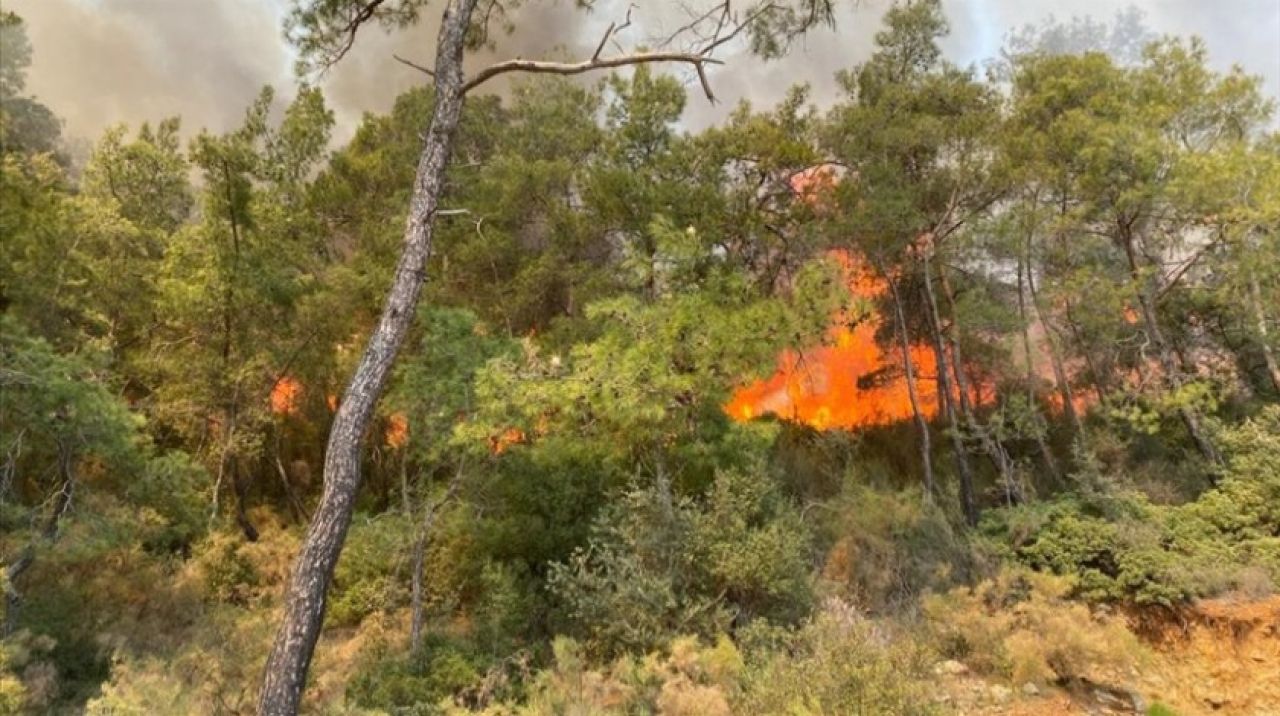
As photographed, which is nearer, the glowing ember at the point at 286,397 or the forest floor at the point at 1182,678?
the forest floor at the point at 1182,678

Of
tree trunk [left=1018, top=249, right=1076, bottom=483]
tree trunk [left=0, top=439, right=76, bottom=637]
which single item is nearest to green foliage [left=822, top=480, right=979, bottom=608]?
tree trunk [left=1018, top=249, right=1076, bottom=483]

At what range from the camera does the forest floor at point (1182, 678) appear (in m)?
7.81

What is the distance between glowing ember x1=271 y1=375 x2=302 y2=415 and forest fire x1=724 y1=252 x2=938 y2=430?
11.5 m

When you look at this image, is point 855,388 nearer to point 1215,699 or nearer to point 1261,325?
point 1261,325

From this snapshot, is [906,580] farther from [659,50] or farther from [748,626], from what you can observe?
[659,50]

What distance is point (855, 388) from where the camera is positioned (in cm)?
2020

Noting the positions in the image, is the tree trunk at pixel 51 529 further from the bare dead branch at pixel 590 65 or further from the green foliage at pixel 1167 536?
the green foliage at pixel 1167 536

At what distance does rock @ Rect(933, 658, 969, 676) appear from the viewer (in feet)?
27.6

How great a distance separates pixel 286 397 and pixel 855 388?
16.2 m

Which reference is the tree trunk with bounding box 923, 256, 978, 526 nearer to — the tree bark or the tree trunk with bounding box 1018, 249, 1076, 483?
the tree trunk with bounding box 1018, 249, 1076, 483

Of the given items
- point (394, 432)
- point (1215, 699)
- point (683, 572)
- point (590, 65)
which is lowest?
point (1215, 699)

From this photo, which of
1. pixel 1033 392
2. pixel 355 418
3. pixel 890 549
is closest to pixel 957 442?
pixel 1033 392

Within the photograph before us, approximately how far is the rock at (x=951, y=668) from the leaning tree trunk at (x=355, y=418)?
7.38m

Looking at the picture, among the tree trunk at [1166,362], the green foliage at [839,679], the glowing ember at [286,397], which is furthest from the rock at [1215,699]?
the glowing ember at [286,397]
